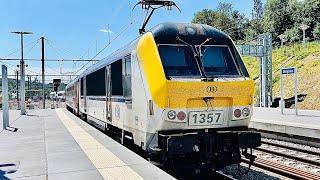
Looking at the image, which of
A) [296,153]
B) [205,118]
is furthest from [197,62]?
[296,153]

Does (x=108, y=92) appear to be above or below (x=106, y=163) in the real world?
above

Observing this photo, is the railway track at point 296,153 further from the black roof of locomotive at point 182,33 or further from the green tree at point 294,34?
the green tree at point 294,34

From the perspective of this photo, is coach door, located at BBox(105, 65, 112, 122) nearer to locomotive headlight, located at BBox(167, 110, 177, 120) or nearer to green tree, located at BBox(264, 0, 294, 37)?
locomotive headlight, located at BBox(167, 110, 177, 120)

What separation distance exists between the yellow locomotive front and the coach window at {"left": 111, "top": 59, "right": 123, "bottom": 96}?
5.46ft

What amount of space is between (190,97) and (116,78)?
10.3 feet

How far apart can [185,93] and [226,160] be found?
68.1 inches

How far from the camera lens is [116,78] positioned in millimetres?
9617

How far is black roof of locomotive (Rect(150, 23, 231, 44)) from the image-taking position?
7.57 m

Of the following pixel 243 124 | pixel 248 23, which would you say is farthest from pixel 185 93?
pixel 248 23

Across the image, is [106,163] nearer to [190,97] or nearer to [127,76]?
[190,97]

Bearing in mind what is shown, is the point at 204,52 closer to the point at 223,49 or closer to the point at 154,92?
the point at 223,49

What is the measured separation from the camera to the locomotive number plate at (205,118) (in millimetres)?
7102

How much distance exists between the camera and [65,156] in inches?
317

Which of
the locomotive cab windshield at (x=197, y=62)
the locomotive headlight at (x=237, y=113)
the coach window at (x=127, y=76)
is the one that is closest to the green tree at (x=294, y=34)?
the locomotive cab windshield at (x=197, y=62)
